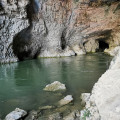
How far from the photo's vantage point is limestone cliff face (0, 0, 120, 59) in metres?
15.8

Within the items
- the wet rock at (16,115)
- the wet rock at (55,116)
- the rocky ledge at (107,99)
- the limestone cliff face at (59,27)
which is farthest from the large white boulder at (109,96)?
the limestone cliff face at (59,27)

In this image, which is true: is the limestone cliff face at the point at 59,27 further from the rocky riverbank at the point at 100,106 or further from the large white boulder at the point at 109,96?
the large white boulder at the point at 109,96

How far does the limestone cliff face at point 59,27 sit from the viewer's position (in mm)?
15750

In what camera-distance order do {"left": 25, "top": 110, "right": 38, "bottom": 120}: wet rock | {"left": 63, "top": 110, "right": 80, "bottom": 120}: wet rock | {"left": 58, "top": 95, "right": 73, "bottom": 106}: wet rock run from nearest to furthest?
1. {"left": 63, "top": 110, "right": 80, "bottom": 120}: wet rock
2. {"left": 25, "top": 110, "right": 38, "bottom": 120}: wet rock
3. {"left": 58, "top": 95, "right": 73, "bottom": 106}: wet rock

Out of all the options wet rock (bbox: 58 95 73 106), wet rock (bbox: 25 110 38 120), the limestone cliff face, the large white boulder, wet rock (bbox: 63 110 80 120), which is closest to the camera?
the large white boulder

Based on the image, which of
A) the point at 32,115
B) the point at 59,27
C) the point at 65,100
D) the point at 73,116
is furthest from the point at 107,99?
the point at 59,27

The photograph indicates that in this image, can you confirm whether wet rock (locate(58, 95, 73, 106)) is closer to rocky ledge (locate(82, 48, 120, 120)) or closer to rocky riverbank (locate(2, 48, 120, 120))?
rocky riverbank (locate(2, 48, 120, 120))

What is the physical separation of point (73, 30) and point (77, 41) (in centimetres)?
179

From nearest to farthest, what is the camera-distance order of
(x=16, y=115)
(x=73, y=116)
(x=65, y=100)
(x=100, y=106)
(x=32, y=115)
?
(x=100, y=106), (x=73, y=116), (x=16, y=115), (x=32, y=115), (x=65, y=100)

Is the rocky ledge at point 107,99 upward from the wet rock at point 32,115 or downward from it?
upward

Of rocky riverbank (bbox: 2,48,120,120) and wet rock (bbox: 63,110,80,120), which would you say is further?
wet rock (bbox: 63,110,80,120)

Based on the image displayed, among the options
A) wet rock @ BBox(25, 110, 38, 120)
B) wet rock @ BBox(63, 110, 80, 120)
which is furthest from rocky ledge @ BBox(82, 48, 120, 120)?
wet rock @ BBox(25, 110, 38, 120)

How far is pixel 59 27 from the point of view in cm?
1958

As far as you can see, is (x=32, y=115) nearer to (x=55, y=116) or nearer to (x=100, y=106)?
(x=55, y=116)
